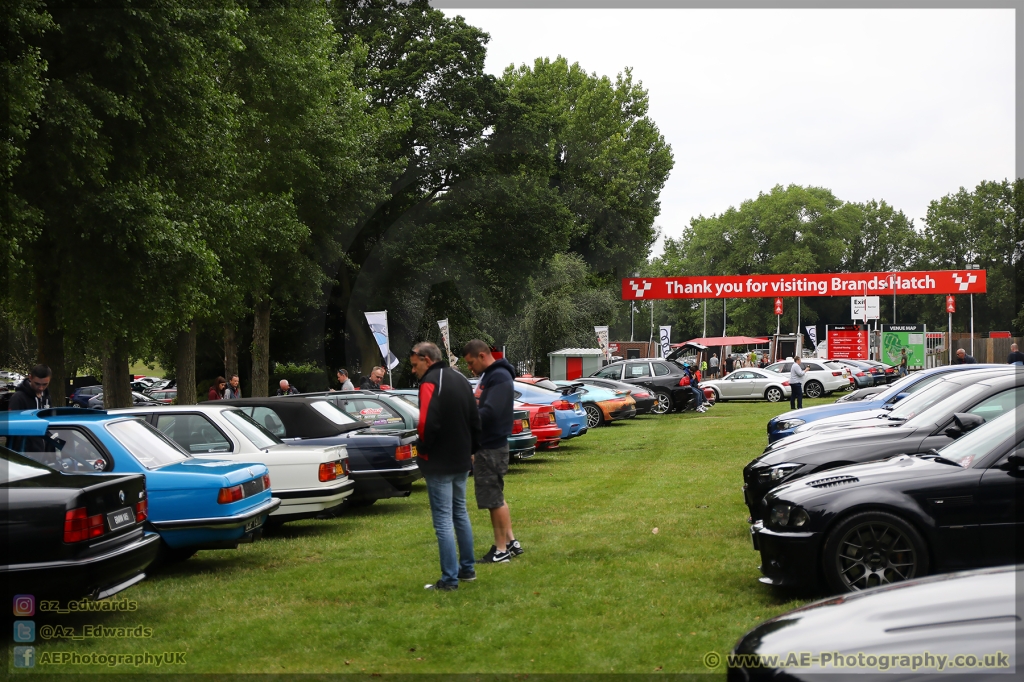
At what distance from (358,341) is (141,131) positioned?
Answer: 22.0 meters

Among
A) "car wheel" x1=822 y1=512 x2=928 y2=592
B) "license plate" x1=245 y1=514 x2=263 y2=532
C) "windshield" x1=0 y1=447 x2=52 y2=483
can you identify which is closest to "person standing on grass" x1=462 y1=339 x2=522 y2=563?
"license plate" x1=245 y1=514 x2=263 y2=532

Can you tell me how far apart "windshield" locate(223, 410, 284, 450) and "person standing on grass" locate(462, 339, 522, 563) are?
9.39ft

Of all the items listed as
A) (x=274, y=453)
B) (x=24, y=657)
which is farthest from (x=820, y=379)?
(x=24, y=657)

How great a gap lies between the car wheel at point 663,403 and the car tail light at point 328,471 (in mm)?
21959

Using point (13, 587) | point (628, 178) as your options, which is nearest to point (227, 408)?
point (13, 587)

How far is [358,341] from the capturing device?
4066cm

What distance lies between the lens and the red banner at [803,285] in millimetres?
47750

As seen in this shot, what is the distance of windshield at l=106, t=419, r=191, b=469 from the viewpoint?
864cm

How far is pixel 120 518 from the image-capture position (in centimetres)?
700

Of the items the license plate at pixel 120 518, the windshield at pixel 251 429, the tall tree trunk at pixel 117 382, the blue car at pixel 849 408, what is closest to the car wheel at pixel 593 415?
the blue car at pixel 849 408

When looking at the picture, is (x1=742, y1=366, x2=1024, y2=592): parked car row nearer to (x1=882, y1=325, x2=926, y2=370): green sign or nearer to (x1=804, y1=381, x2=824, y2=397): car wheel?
(x1=804, y1=381, x2=824, y2=397): car wheel

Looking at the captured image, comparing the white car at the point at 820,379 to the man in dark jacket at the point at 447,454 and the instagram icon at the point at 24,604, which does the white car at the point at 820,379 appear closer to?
the man in dark jacket at the point at 447,454

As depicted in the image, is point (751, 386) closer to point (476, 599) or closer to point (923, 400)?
point (923, 400)

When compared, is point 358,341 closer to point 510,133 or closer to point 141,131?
point 510,133
